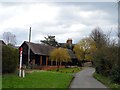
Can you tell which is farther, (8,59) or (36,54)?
(36,54)

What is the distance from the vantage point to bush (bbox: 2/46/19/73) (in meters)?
28.5

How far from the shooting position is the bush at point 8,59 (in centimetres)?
2845

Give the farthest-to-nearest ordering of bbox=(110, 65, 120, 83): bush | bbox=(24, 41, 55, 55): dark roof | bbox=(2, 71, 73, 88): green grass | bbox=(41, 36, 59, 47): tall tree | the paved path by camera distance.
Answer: bbox=(41, 36, 59, 47): tall tree
bbox=(24, 41, 55, 55): dark roof
bbox=(110, 65, 120, 83): bush
the paved path
bbox=(2, 71, 73, 88): green grass

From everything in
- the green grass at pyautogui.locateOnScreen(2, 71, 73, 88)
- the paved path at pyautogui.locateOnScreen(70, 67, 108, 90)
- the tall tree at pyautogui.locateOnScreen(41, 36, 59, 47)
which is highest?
the tall tree at pyautogui.locateOnScreen(41, 36, 59, 47)

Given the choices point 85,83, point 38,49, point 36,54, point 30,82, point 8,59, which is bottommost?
point 85,83

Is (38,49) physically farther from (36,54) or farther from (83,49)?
(83,49)

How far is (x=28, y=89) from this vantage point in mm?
17016

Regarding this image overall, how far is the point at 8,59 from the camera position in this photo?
29.2 meters

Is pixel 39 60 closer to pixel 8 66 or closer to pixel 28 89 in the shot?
pixel 8 66

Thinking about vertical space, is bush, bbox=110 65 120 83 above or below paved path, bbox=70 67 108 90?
above

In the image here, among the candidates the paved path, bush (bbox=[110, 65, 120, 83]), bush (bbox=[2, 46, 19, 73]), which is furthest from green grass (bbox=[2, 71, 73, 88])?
bush (bbox=[110, 65, 120, 83])

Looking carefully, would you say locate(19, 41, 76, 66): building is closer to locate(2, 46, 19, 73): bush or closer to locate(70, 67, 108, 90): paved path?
locate(70, 67, 108, 90): paved path

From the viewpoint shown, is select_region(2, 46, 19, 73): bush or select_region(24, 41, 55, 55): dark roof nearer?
select_region(2, 46, 19, 73): bush

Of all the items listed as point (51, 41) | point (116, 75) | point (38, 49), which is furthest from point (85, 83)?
point (51, 41)
